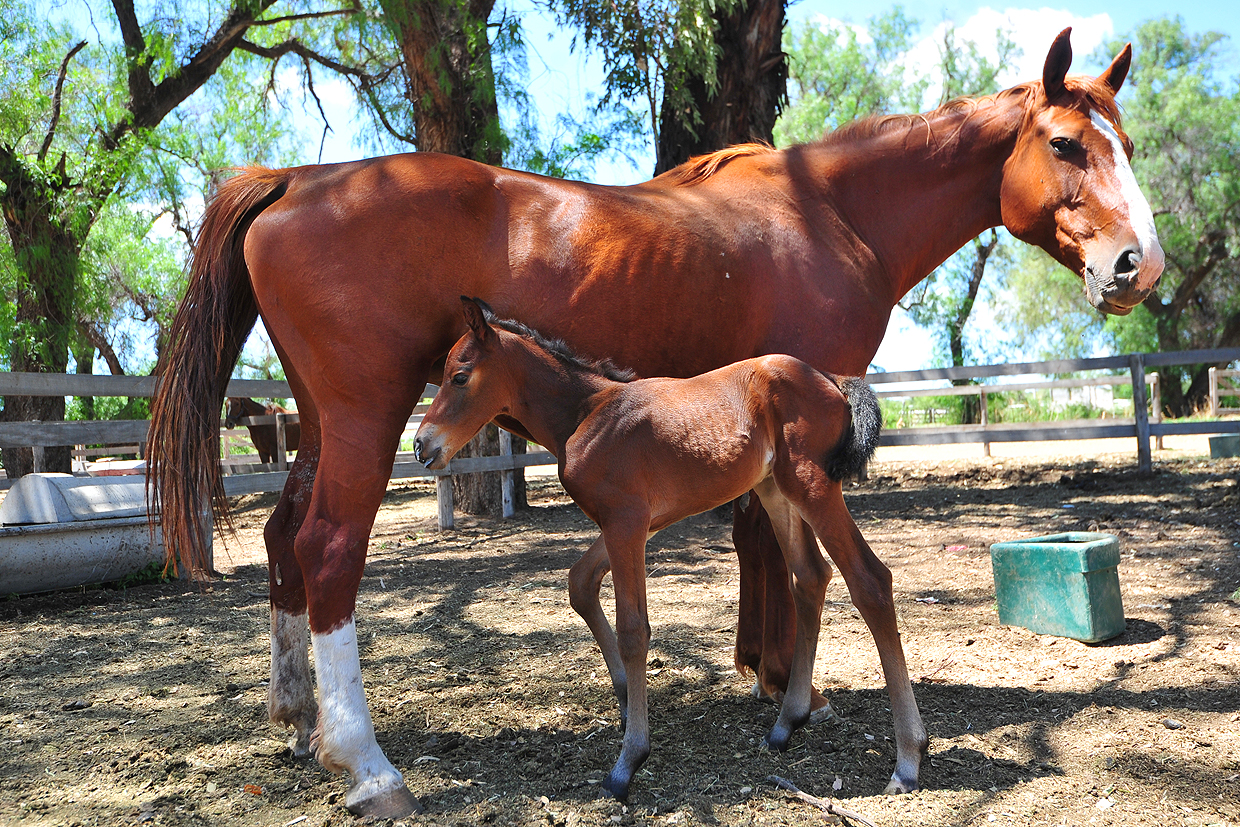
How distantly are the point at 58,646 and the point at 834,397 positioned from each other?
186 inches

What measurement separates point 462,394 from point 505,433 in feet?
21.4

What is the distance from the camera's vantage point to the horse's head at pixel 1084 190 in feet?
10.5

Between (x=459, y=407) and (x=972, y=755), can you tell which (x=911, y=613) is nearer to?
(x=972, y=755)

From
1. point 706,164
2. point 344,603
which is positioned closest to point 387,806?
A: point 344,603

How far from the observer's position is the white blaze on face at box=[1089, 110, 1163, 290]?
3109 millimetres

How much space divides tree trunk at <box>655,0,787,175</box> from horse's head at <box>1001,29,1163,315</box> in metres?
4.69

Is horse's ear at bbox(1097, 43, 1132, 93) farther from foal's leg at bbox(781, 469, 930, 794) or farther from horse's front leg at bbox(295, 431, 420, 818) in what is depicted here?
horse's front leg at bbox(295, 431, 420, 818)

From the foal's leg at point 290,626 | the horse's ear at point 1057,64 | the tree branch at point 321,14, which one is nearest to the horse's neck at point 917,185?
the horse's ear at point 1057,64

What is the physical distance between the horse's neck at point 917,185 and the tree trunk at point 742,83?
4.34m

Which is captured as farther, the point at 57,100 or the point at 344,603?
the point at 57,100

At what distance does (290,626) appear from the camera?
11.2 feet

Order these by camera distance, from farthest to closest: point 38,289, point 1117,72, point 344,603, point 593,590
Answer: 1. point 38,289
2. point 1117,72
3. point 593,590
4. point 344,603

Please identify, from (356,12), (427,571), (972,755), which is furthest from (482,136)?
(972,755)

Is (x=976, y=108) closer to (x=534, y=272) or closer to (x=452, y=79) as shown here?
(x=534, y=272)
